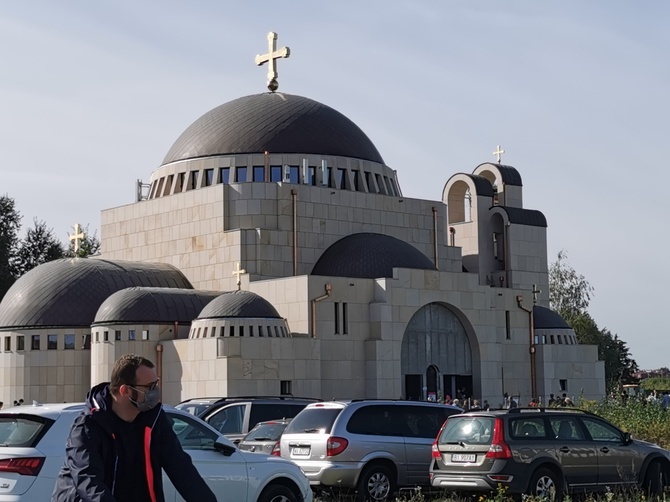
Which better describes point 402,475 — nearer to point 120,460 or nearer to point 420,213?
point 120,460

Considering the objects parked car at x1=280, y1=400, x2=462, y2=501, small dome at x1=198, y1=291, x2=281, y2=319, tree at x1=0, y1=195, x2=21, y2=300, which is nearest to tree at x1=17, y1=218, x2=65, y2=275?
tree at x1=0, y1=195, x2=21, y2=300

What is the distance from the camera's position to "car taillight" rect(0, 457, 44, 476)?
10633 millimetres

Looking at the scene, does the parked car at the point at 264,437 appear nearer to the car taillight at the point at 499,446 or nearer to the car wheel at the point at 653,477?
the car taillight at the point at 499,446

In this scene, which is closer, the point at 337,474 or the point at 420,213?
the point at 337,474

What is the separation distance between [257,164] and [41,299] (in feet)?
36.8

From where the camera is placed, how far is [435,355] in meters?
45.0

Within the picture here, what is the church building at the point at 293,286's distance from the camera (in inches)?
1592

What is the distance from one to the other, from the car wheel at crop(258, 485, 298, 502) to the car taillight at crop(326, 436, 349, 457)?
3.07m

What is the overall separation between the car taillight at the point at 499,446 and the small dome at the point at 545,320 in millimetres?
34700

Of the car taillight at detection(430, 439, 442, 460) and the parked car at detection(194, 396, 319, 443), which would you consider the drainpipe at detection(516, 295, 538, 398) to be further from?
the car taillight at detection(430, 439, 442, 460)

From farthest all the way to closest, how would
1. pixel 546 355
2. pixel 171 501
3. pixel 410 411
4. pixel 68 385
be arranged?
pixel 546 355 → pixel 68 385 → pixel 410 411 → pixel 171 501

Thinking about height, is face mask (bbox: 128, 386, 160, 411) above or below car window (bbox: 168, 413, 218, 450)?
above

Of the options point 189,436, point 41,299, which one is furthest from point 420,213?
point 189,436

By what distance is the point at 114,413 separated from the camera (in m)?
6.59
